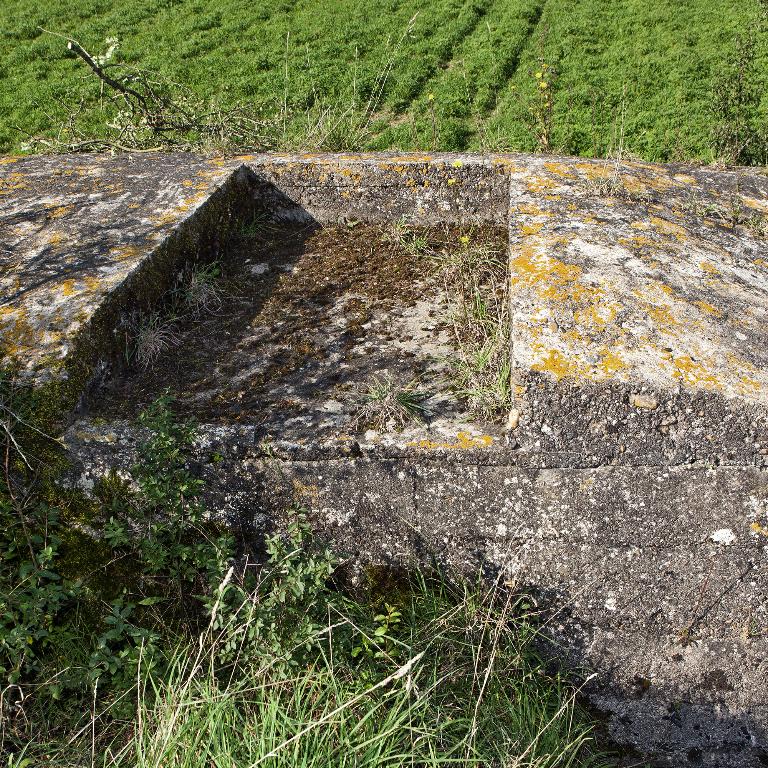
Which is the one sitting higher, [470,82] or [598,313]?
[598,313]

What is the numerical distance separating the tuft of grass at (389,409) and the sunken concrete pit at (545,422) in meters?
0.01

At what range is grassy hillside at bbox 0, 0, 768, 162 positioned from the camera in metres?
6.85

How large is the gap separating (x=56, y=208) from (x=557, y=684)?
3015mm

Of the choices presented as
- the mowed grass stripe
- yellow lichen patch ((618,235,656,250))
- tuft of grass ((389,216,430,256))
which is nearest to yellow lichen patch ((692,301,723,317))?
yellow lichen patch ((618,235,656,250))

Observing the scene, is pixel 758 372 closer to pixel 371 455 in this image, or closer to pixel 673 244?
pixel 673 244

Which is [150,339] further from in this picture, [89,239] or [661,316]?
[661,316]

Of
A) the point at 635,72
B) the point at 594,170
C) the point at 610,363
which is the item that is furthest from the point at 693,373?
the point at 635,72

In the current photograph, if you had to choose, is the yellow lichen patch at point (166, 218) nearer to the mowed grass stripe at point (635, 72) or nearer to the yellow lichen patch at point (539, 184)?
the yellow lichen patch at point (539, 184)

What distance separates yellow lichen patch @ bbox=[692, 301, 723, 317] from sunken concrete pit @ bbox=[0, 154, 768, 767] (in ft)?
0.04

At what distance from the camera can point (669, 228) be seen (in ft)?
9.03

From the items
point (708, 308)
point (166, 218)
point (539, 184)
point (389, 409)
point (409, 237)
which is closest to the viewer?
point (389, 409)

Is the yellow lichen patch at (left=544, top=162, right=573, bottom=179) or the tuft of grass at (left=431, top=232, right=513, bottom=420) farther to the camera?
the yellow lichen patch at (left=544, top=162, right=573, bottom=179)

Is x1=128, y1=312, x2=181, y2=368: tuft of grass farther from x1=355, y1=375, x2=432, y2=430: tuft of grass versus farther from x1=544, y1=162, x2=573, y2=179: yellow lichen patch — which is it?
x1=544, y1=162, x2=573, y2=179: yellow lichen patch

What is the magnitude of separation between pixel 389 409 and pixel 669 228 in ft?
4.88
